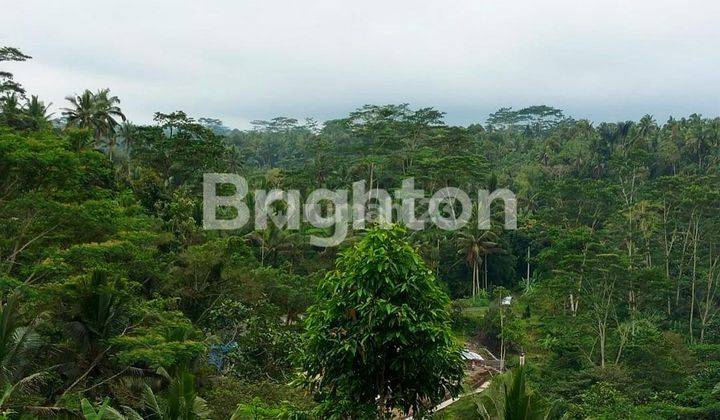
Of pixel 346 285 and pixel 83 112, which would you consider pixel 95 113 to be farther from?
pixel 346 285

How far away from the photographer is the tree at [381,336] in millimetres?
6531

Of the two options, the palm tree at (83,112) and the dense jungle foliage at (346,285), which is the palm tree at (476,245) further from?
the palm tree at (83,112)

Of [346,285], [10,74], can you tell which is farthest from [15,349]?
[10,74]

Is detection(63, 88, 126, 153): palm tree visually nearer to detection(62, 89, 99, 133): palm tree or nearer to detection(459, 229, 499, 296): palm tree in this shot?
detection(62, 89, 99, 133): palm tree

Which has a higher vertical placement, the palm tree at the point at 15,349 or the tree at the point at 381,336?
the tree at the point at 381,336

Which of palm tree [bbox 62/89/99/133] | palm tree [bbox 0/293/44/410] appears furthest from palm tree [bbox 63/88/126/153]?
palm tree [bbox 0/293/44/410]

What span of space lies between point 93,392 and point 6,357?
9.91 feet

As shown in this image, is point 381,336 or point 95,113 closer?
point 381,336

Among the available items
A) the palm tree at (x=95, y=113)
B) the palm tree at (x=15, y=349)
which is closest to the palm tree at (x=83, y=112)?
the palm tree at (x=95, y=113)

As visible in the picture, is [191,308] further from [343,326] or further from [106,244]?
[343,326]

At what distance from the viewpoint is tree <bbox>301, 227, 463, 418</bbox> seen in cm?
653

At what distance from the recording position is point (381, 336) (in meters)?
6.54

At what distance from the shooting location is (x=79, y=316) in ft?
42.1

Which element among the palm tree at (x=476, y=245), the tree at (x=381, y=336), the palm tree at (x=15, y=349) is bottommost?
the palm tree at (x=476, y=245)
